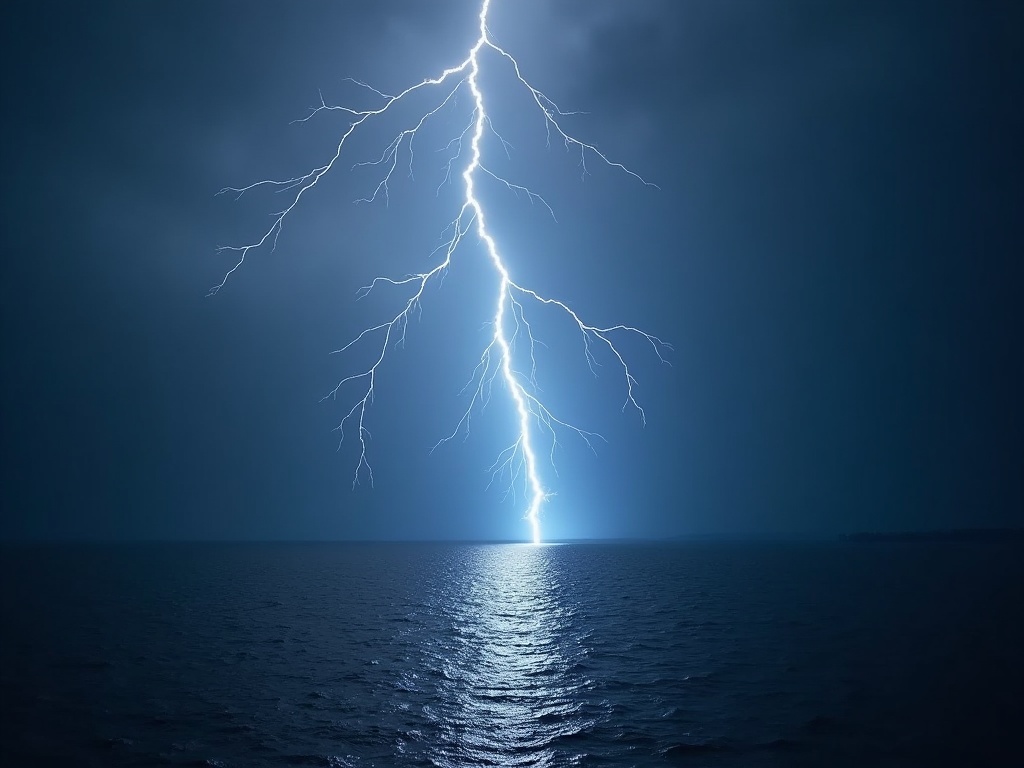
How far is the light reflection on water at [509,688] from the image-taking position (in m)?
7.38

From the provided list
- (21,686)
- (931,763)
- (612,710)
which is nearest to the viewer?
(931,763)

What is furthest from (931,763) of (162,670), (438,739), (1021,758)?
(162,670)

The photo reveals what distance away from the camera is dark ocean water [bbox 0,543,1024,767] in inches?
289

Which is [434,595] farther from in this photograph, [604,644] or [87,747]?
[87,747]

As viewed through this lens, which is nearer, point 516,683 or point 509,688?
point 509,688

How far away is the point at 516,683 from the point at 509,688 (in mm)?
391

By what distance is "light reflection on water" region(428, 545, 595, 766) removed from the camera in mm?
7375

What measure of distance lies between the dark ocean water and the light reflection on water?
0.16 ft

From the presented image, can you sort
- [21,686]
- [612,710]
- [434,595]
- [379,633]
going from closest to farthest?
[612,710] < [21,686] < [379,633] < [434,595]

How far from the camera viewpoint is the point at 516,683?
35.3 feet

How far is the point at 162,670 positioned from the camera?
11.6m

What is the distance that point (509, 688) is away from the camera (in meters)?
10.4

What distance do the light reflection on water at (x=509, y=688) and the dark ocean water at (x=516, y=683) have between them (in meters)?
0.05

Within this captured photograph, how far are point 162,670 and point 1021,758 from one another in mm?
13496
